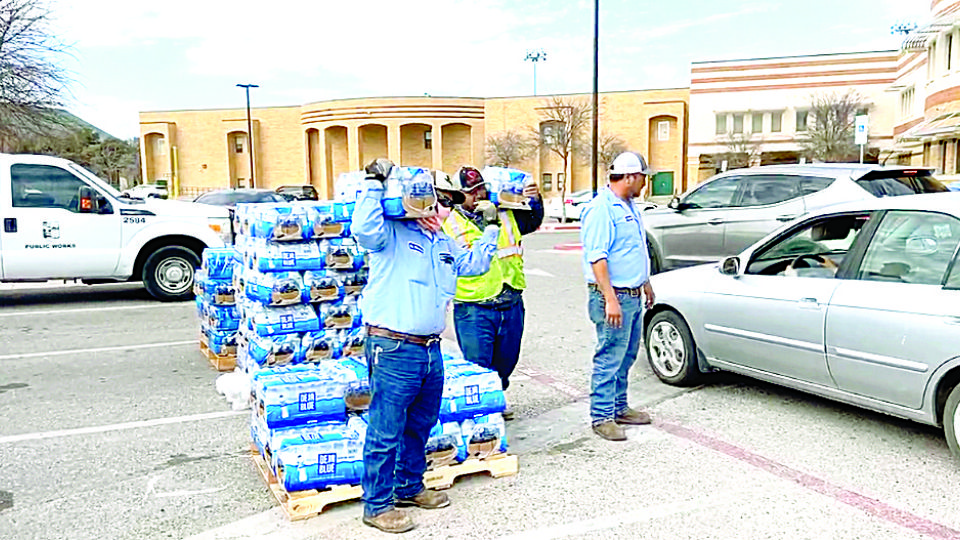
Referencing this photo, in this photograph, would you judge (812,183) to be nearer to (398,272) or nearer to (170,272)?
(398,272)

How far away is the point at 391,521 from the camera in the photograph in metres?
3.88

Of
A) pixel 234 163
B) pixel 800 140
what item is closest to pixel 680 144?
pixel 800 140

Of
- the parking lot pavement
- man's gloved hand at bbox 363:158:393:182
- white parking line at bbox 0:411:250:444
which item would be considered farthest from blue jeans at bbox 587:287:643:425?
white parking line at bbox 0:411:250:444

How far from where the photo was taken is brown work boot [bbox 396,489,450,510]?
4156mm

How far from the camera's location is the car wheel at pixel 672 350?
633cm

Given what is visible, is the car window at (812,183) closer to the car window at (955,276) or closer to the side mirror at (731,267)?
the side mirror at (731,267)

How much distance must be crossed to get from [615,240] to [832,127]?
44.5 m

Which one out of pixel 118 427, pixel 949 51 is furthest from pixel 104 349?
pixel 949 51

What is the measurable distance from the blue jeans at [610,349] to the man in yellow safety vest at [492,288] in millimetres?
533

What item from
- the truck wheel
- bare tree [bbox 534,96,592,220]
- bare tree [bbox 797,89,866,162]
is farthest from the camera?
bare tree [bbox 534,96,592,220]

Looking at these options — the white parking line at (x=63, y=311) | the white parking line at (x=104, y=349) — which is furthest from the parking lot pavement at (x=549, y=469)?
the white parking line at (x=63, y=311)

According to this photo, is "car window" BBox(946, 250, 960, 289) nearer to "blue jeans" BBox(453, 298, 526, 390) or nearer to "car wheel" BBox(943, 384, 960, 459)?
"car wheel" BBox(943, 384, 960, 459)

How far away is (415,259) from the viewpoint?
12.3 ft

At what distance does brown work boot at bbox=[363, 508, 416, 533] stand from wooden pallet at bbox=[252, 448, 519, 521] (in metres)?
0.28
